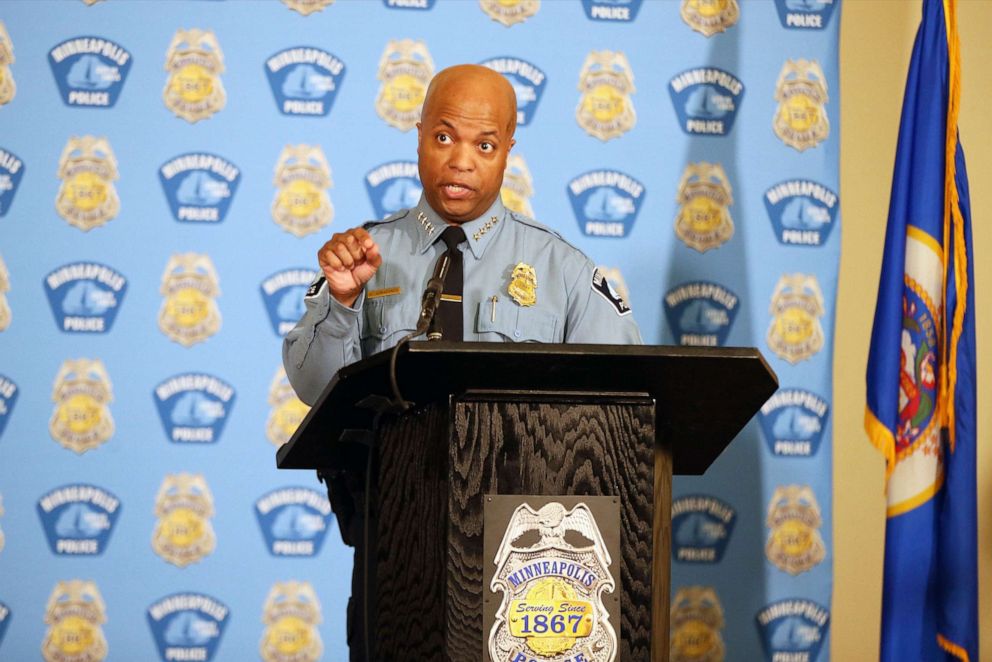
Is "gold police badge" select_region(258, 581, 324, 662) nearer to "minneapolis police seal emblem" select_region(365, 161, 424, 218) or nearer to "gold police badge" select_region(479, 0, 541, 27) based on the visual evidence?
"minneapolis police seal emblem" select_region(365, 161, 424, 218)

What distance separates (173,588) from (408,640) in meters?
1.79

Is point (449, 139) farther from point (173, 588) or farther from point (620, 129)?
point (173, 588)

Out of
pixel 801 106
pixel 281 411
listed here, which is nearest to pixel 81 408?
pixel 281 411

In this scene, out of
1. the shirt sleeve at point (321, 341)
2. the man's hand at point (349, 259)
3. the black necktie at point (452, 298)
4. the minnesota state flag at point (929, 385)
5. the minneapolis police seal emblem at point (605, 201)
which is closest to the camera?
the man's hand at point (349, 259)

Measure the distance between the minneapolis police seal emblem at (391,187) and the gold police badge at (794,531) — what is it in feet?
4.30

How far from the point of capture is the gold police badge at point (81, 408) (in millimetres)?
2998

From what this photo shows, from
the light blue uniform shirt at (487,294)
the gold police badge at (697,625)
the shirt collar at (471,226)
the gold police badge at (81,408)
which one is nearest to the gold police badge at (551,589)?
the light blue uniform shirt at (487,294)

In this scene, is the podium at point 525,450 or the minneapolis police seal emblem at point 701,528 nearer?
the podium at point 525,450

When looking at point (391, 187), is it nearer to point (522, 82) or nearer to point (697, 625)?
point (522, 82)

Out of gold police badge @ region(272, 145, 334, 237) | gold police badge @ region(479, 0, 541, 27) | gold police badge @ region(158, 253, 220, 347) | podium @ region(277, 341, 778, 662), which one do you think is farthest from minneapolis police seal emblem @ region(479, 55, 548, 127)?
podium @ region(277, 341, 778, 662)

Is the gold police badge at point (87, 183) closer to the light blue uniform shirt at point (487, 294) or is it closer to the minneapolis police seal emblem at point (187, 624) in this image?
the minneapolis police seal emblem at point (187, 624)

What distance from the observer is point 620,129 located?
3.20m

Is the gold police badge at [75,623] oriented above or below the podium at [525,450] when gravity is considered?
below

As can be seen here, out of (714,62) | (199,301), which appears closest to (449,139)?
(199,301)
